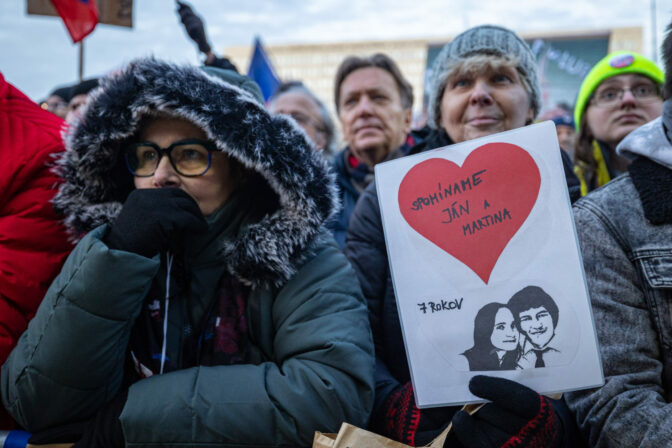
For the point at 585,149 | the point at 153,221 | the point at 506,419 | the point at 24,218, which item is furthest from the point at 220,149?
the point at 585,149

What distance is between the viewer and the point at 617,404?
123cm

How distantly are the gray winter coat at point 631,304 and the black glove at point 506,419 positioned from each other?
16 centimetres

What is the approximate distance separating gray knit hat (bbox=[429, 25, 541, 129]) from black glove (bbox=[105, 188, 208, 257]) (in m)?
1.11

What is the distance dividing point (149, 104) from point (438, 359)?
3.65 ft

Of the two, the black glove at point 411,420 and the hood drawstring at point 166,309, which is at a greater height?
the hood drawstring at point 166,309

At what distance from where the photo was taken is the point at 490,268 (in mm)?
1192

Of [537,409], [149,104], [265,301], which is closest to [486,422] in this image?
[537,409]

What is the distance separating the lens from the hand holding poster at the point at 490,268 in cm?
114

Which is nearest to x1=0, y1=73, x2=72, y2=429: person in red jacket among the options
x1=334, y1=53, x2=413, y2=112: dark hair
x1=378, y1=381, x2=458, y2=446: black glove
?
x1=378, y1=381, x2=458, y2=446: black glove

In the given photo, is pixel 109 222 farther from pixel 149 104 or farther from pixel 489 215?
pixel 489 215

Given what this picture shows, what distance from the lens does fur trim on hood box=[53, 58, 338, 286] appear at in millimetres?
1608

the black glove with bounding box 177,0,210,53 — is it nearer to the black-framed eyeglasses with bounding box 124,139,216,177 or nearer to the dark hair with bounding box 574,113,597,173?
the black-framed eyeglasses with bounding box 124,139,216,177

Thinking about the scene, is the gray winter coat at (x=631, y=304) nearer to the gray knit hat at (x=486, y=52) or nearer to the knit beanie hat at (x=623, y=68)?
the gray knit hat at (x=486, y=52)

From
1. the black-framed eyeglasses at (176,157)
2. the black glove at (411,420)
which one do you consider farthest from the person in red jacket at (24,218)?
the black glove at (411,420)
